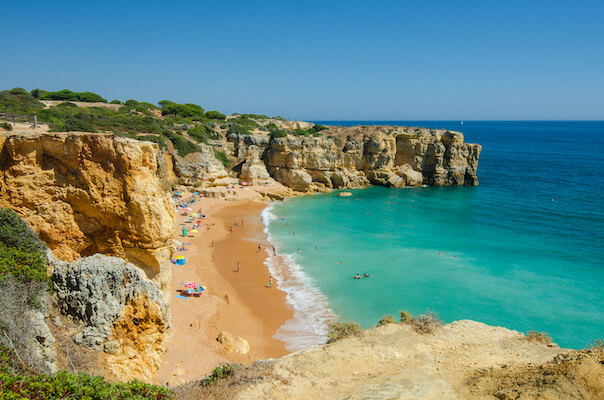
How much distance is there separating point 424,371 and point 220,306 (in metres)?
11.2

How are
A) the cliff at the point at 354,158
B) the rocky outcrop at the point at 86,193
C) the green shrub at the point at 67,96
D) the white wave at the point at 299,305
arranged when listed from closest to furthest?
the rocky outcrop at the point at 86,193 < the white wave at the point at 299,305 < the cliff at the point at 354,158 < the green shrub at the point at 67,96

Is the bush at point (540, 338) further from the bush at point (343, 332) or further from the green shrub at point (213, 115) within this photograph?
the green shrub at point (213, 115)

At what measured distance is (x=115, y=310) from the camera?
27.0 ft

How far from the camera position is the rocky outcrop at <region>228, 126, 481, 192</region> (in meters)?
45.7

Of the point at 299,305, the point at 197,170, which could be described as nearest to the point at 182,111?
the point at 197,170

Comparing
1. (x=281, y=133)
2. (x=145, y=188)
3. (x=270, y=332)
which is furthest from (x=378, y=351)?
(x=281, y=133)

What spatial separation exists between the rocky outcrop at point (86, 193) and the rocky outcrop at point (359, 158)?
34657mm

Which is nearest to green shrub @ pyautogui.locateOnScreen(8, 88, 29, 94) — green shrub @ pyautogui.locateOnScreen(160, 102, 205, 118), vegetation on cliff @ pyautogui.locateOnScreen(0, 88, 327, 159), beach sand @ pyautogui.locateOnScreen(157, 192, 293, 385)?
vegetation on cliff @ pyautogui.locateOnScreen(0, 88, 327, 159)

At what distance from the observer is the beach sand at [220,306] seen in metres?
12.5

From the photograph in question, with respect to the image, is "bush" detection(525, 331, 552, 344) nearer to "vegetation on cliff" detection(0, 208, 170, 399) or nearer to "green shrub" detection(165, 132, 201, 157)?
"vegetation on cliff" detection(0, 208, 170, 399)

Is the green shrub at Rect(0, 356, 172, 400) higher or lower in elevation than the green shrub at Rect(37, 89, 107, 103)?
lower

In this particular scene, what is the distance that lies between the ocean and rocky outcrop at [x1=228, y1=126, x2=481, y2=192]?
3.76m

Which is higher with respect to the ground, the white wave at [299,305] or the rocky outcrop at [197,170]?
the rocky outcrop at [197,170]

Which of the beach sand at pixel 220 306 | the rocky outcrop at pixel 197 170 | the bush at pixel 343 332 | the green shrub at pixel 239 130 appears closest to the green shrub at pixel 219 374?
the beach sand at pixel 220 306
